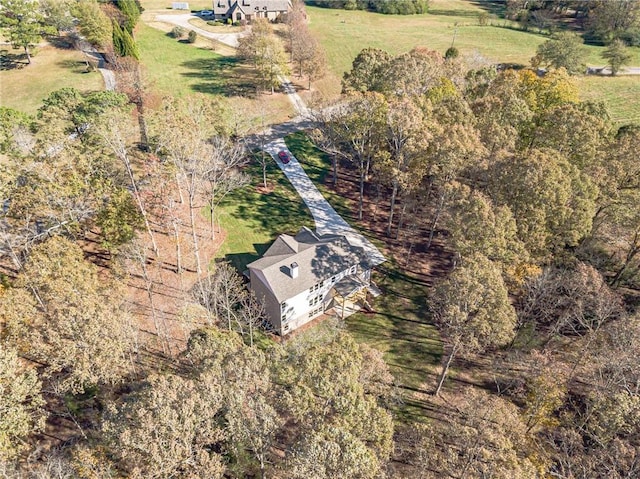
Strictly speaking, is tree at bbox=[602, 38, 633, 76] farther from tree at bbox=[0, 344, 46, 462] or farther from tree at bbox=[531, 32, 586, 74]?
tree at bbox=[0, 344, 46, 462]

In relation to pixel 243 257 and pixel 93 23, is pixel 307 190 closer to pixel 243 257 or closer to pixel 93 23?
pixel 243 257

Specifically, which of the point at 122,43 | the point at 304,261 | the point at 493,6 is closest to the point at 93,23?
the point at 122,43

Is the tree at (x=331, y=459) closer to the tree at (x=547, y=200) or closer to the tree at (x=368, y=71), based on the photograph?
the tree at (x=547, y=200)

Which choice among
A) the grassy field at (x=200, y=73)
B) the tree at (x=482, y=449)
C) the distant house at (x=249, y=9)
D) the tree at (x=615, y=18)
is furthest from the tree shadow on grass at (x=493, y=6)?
the tree at (x=482, y=449)

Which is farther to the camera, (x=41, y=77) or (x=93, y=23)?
(x=93, y=23)

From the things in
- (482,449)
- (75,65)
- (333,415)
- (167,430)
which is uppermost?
(75,65)
